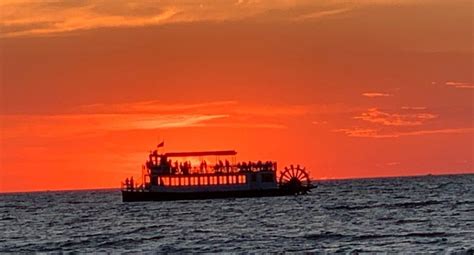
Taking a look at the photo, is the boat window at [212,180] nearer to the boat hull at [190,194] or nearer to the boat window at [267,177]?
the boat hull at [190,194]

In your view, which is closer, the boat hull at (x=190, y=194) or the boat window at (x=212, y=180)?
the boat hull at (x=190, y=194)

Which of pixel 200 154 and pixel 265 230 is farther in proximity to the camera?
pixel 200 154

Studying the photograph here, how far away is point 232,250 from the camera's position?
6606 centimetres

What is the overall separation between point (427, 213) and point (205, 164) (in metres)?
49.5

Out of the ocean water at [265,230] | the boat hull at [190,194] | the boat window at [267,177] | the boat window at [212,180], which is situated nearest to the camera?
the ocean water at [265,230]

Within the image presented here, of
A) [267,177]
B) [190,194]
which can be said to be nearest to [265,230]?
[267,177]

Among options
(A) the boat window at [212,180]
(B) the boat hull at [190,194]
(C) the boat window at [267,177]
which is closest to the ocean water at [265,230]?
(B) the boat hull at [190,194]

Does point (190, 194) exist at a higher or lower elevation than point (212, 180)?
lower

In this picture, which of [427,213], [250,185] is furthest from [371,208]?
[250,185]

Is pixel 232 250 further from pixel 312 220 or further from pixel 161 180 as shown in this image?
pixel 161 180

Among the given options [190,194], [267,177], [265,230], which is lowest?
[265,230]

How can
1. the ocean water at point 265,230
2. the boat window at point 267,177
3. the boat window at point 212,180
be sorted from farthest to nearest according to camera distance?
the boat window at point 212,180 < the boat window at point 267,177 < the ocean water at point 265,230

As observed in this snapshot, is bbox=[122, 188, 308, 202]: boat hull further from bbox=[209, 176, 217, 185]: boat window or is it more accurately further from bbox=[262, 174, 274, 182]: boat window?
bbox=[209, 176, 217, 185]: boat window

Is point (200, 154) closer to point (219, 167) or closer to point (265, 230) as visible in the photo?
point (219, 167)
